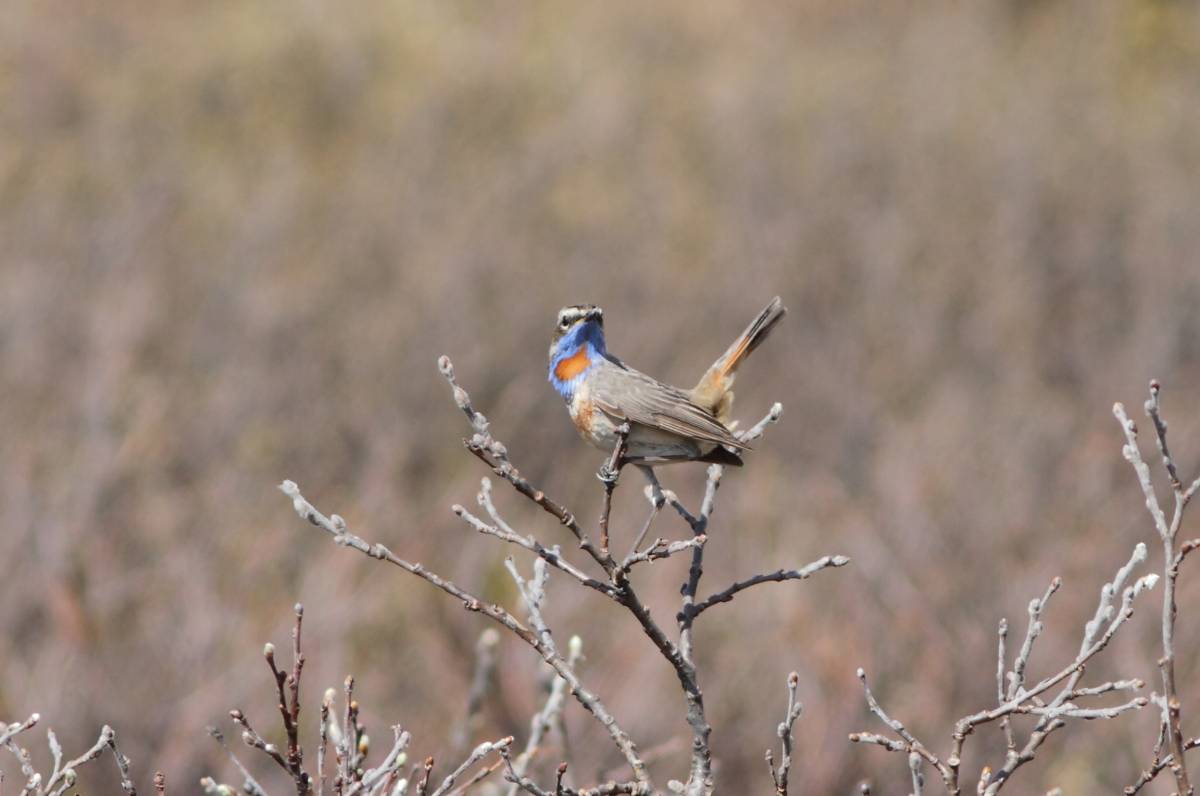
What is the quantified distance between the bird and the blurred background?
1171 mm

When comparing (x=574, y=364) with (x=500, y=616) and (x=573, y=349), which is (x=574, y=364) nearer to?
(x=573, y=349)

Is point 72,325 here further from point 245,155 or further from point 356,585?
point 245,155

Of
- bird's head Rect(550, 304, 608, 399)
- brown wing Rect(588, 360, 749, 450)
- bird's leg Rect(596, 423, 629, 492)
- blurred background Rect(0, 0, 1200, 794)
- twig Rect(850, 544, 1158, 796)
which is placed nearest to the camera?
twig Rect(850, 544, 1158, 796)

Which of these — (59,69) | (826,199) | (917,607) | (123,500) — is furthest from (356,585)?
(59,69)

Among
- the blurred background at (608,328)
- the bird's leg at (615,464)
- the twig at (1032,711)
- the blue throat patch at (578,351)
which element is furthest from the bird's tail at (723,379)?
the twig at (1032,711)

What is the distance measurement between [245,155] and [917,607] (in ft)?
54.1

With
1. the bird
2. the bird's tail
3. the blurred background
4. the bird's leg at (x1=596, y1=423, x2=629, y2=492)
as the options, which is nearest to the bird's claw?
the bird's leg at (x1=596, y1=423, x2=629, y2=492)

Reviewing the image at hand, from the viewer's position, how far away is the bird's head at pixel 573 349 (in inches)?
190

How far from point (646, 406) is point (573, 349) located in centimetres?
32

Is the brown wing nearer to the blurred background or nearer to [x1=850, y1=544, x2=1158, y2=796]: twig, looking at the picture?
the blurred background

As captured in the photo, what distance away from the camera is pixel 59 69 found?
78.0ft

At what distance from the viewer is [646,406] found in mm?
4785

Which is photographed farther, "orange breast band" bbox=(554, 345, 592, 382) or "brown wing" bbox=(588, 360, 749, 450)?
"orange breast band" bbox=(554, 345, 592, 382)

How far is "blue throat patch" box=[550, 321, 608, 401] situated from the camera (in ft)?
16.0
